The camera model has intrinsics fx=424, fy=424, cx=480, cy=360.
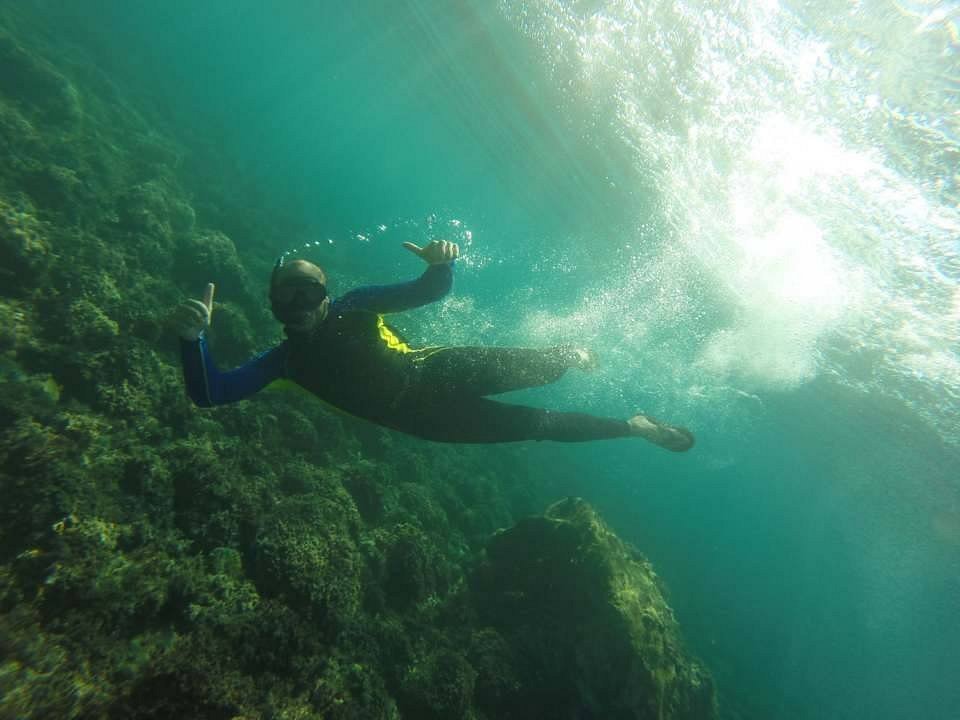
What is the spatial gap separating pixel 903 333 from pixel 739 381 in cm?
1416

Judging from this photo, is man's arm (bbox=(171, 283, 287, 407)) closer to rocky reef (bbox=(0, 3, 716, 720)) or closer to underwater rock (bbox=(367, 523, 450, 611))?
rocky reef (bbox=(0, 3, 716, 720))

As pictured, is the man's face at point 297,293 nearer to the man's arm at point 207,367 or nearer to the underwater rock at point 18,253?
the man's arm at point 207,367

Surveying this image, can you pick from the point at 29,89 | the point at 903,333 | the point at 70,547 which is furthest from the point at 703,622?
the point at 29,89

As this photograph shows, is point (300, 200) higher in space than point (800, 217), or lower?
higher

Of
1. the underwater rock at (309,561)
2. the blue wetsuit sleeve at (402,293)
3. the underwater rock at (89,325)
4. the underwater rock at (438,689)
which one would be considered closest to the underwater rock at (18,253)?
the underwater rock at (89,325)

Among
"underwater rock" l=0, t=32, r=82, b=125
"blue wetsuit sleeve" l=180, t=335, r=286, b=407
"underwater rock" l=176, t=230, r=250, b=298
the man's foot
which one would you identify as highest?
"underwater rock" l=0, t=32, r=82, b=125

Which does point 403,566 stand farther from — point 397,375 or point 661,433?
point 397,375

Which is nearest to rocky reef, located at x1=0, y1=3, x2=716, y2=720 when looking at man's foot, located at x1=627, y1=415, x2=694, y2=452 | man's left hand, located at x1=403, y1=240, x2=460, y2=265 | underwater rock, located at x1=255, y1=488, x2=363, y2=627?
underwater rock, located at x1=255, y1=488, x2=363, y2=627

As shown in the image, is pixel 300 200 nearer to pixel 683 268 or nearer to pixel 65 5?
pixel 65 5

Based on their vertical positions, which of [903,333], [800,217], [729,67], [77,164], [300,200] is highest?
[300,200]

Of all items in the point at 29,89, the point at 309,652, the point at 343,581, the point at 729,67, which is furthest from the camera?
the point at 29,89

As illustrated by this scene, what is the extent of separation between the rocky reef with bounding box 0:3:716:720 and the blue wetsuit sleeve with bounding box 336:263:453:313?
3.01 meters

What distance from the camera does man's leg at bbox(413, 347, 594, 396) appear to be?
3275 mm

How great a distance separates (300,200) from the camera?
3616 cm
